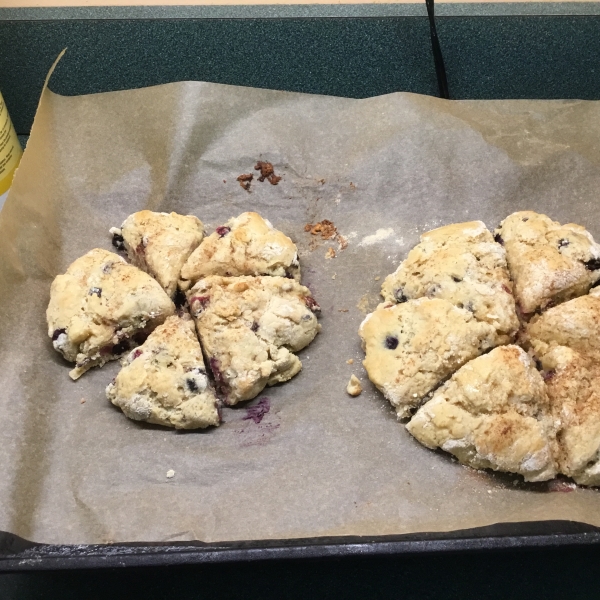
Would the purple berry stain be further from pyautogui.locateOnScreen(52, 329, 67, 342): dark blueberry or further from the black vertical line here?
the black vertical line

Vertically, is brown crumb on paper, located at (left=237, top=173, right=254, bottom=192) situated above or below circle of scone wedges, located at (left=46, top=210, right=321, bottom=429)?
above

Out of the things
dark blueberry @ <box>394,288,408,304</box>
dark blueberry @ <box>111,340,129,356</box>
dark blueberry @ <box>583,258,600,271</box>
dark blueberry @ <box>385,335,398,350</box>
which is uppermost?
dark blueberry @ <box>111,340,129,356</box>

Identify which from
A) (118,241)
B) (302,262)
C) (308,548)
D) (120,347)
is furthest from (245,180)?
(308,548)

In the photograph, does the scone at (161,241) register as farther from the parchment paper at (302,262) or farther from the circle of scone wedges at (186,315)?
the parchment paper at (302,262)

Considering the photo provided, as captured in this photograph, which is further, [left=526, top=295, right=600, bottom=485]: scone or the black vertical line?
the black vertical line

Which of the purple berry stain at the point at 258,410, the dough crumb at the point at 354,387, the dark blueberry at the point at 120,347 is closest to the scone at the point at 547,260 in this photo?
the dough crumb at the point at 354,387

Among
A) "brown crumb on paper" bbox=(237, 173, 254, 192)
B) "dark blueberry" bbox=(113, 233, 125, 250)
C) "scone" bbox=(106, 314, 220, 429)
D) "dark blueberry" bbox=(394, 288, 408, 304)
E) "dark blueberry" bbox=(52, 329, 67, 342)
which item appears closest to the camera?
"scone" bbox=(106, 314, 220, 429)

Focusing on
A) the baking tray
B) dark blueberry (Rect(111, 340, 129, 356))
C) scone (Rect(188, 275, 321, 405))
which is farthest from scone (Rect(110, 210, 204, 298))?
the baking tray

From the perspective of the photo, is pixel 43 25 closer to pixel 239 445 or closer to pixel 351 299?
pixel 351 299
